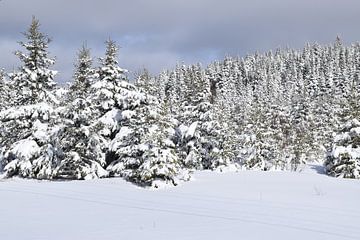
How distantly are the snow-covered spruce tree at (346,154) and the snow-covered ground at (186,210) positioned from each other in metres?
8.38

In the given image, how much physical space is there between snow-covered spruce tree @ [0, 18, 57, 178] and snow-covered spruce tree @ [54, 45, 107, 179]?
3.02ft

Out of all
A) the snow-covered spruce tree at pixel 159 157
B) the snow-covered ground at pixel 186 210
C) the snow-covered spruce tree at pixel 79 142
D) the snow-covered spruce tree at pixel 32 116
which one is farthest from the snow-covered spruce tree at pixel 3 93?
the snow-covered spruce tree at pixel 159 157

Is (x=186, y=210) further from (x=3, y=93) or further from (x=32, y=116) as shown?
(x=3, y=93)

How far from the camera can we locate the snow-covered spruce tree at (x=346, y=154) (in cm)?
2977

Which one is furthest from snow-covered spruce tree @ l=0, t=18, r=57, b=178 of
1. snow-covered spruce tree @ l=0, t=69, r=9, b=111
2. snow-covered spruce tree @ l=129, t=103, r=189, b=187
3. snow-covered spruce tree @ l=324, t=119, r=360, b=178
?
snow-covered spruce tree @ l=324, t=119, r=360, b=178

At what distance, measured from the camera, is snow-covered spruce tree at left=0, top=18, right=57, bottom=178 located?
23.8 m

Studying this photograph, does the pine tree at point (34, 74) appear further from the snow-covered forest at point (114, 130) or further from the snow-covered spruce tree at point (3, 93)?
the snow-covered spruce tree at point (3, 93)

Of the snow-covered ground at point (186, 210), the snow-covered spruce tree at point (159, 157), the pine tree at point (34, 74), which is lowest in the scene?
the snow-covered ground at point (186, 210)

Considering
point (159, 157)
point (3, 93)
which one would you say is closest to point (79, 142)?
point (159, 157)

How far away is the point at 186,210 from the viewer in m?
13.9

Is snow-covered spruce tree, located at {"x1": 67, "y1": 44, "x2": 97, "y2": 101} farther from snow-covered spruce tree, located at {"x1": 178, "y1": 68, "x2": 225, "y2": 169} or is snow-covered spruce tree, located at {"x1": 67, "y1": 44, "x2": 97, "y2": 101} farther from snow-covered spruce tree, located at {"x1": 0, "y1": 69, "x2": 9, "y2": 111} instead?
snow-covered spruce tree, located at {"x1": 0, "y1": 69, "x2": 9, "y2": 111}

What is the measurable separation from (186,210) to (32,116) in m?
14.0

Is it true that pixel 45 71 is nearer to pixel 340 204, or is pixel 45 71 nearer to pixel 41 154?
pixel 41 154

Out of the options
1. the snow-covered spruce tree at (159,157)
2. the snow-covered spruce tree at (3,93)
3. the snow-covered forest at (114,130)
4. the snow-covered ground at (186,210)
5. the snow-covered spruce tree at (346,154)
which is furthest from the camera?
the snow-covered spruce tree at (3,93)
